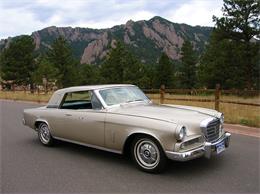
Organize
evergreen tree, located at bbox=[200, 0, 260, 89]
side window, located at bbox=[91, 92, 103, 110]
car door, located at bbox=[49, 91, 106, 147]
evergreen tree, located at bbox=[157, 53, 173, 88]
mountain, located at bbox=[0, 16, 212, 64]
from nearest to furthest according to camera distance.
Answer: car door, located at bbox=[49, 91, 106, 147] < side window, located at bbox=[91, 92, 103, 110] < evergreen tree, located at bbox=[200, 0, 260, 89] < evergreen tree, located at bbox=[157, 53, 173, 88] < mountain, located at bbox=[0, 16, 212, 64]

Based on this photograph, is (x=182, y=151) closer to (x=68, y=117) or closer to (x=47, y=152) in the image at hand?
(x=68, y=117)

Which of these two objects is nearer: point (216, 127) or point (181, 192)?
point (181, 192)

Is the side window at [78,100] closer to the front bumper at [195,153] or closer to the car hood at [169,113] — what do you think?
the car hood at [169,113]

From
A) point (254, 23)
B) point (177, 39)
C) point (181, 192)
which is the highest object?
point (177, 39)

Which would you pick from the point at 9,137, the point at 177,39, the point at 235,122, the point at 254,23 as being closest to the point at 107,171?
the point at 9,137

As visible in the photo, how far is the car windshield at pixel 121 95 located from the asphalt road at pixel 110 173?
1.09 meters

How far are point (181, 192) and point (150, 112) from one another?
5.31 feet

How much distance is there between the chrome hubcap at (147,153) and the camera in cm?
525

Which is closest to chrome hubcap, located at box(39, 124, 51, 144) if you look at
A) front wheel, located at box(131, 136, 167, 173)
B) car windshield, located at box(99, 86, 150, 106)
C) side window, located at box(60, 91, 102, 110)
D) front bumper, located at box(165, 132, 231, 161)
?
side window, located at box(60, 91, 102, 110)

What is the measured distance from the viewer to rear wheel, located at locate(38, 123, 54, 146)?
727 centimetres

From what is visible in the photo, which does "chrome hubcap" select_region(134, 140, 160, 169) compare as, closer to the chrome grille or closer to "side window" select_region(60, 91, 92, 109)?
the chrome grille

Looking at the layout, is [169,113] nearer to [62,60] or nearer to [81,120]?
[81,120]

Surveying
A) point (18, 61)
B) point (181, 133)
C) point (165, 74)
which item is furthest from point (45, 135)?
point (165, 74)

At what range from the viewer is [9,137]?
27.8 ft
